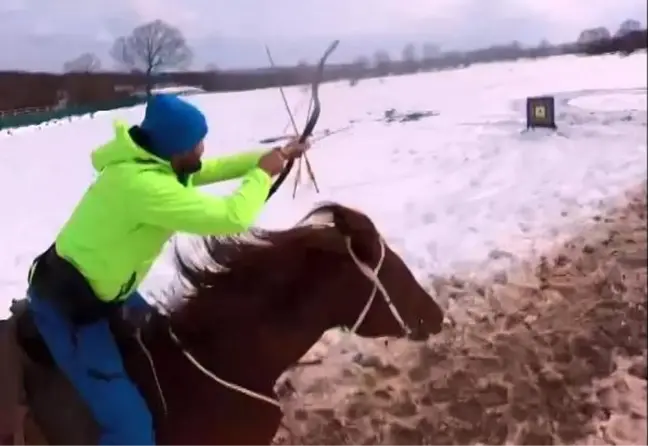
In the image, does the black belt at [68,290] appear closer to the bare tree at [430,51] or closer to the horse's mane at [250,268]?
the horse's mane at [250,268]

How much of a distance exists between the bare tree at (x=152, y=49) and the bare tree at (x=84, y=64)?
27 mm

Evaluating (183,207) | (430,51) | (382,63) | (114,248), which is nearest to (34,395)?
(114,248)

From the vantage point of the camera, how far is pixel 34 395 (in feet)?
4.07

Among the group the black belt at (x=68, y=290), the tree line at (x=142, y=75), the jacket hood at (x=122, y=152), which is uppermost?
the tree line at (x=142, y=75)

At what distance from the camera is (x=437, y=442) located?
176 cm

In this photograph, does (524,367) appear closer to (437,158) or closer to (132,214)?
(437,158)

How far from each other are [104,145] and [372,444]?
0.80m

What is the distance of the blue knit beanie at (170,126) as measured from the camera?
120cm

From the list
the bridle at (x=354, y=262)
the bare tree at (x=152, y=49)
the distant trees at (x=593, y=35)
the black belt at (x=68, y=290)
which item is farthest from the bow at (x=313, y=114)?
the distant trees at (x=593, y=35)

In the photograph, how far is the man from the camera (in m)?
1.17

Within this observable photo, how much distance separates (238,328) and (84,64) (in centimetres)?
44

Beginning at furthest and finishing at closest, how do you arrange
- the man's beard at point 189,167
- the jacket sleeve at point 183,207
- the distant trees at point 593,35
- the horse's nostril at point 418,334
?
the distant trees at point 593,35 < the horse's nostril at point 418,334 < the man's beard at point 189,167 < the jacket sleeve at point 183,207

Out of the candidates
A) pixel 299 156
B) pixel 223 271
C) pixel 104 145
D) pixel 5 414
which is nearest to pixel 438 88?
pixel 299 156

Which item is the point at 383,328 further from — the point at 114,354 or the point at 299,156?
the point at 114,354
